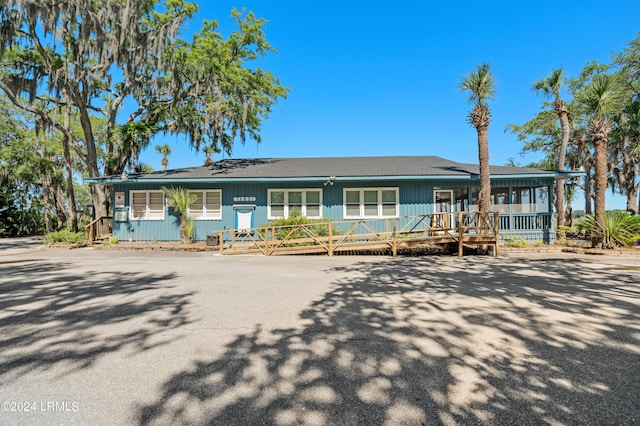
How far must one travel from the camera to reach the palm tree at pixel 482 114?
1284cm

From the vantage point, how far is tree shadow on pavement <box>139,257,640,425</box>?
2.18 meters

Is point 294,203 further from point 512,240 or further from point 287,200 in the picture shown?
point 512,240

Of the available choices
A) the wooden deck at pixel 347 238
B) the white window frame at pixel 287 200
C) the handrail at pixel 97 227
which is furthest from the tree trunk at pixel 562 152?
the handrail at pixel 97 227

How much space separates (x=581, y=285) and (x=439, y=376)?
Answer: 5430 millimetres

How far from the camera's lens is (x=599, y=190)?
40.8ft

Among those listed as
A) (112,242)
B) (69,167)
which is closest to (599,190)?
(112,242)

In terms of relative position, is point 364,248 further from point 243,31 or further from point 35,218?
point 35,218

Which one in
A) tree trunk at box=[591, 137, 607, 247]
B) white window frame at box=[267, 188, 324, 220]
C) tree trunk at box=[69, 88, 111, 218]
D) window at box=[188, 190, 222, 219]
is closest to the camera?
tree trunk at box=[591, 137, 607, 247]

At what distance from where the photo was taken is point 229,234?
15141 mm

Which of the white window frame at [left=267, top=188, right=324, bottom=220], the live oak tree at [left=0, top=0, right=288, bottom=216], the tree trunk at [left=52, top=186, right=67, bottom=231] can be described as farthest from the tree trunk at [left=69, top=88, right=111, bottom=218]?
the white window frame at [left=267, top=188, right=324, bottom=220]

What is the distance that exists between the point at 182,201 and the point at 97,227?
6365 millimetres

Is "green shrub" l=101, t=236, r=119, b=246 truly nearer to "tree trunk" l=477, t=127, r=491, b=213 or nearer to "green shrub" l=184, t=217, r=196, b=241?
"green shrub" l=184, t=217, r=196, b=241

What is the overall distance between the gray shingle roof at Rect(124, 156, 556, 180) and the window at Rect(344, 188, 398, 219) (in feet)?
3.15

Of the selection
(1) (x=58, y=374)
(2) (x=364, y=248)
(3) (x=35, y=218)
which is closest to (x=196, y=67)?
(2) (x=364, y=248)
